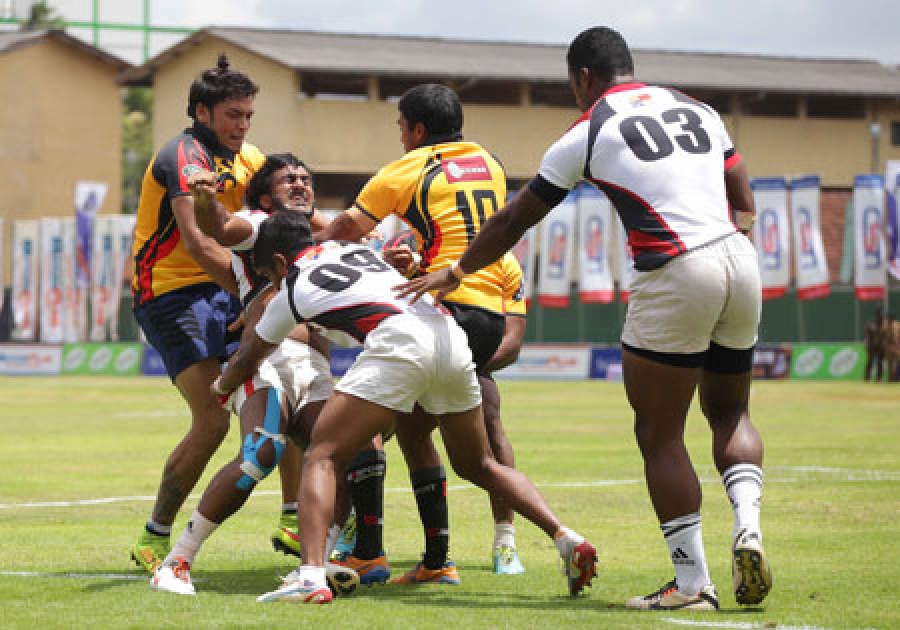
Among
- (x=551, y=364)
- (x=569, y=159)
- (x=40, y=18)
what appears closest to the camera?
(x=569, y=159)

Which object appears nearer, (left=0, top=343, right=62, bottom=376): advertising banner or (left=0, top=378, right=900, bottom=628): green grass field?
(left=0, top=378, right=900, bottom=628): green grass field

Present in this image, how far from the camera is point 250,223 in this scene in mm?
8094

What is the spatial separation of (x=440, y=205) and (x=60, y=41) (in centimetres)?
5887

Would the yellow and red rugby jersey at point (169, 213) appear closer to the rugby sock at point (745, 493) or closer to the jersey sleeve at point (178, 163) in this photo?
the jersey sleeve at point (178, 163)

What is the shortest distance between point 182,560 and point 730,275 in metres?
2.78

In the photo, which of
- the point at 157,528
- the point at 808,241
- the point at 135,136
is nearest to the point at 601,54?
the point at 157,528

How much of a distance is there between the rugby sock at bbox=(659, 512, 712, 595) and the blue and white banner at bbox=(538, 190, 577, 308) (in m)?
37.8

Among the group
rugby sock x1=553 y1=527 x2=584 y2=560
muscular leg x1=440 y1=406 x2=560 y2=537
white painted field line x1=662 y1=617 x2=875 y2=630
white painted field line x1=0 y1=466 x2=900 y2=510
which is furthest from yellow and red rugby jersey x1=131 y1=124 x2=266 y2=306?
white painted field line x1=0 y1=466 x2=900 y2=510

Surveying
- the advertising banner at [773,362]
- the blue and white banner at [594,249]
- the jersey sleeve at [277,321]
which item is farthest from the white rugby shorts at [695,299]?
the blue and white banner at [594,249]

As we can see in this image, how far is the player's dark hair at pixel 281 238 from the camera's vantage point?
7.57 metres

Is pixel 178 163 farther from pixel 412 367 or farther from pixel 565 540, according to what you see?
pixel 565 540

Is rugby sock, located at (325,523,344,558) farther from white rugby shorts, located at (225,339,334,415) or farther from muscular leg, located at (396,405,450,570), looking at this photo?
white rugby shorts, located at (225,339,334,415)

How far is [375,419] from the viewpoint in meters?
7.14

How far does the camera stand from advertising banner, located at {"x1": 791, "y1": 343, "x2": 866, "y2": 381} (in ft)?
132
